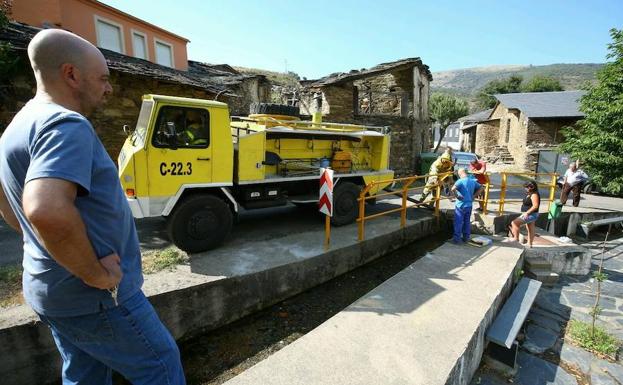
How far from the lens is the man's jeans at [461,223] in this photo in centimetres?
641

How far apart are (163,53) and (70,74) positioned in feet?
50.7

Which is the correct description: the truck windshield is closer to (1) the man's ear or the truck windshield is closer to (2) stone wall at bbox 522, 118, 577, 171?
(1) the man's ear

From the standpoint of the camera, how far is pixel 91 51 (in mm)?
1439

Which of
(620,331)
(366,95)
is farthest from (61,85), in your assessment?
(366,95)

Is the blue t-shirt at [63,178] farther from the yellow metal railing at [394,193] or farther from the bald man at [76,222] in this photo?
the yellow metal railing at [394,193]

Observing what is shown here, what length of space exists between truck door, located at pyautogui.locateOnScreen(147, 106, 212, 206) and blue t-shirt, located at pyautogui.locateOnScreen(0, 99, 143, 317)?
3275 millimetres

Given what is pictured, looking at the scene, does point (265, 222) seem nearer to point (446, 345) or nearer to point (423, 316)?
point (423, 316)

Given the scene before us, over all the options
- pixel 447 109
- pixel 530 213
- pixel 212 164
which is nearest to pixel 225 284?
pixel 212 164

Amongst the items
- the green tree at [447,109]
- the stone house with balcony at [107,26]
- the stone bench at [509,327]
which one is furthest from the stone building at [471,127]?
the stone bench at [509,327]

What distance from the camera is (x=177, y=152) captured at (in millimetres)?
4711

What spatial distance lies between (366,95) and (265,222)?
493 inches

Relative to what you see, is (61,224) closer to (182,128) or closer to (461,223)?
(182,128)

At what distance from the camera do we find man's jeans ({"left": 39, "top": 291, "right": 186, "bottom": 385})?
148cm

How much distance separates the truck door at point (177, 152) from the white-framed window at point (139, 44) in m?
10.7
